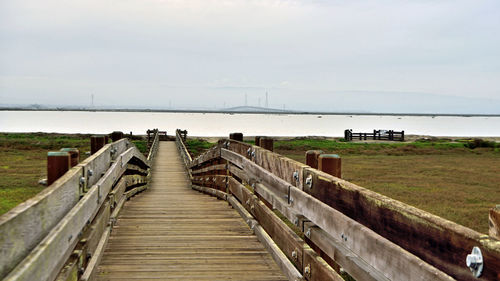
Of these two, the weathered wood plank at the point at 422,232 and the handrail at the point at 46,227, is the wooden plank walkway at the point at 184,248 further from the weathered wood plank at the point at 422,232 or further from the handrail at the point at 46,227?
the weathered wood plank at the point at 422,232

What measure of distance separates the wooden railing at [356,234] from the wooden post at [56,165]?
6.01 ft

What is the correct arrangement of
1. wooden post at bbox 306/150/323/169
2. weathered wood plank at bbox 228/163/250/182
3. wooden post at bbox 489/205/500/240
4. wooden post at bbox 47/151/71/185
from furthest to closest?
weathered wood plank at bbox 228/163/250/182 < wooden post at bbox 306/150/323/169 < wooden post at bbox 47/151/71/185 < wooden post at bbox 489/205/500/240

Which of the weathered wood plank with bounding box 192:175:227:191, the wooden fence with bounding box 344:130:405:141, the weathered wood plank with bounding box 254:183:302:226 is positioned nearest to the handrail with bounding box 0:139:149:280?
the weathered wood plank with bounding box 254:183:302:226

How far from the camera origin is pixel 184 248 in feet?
17.8

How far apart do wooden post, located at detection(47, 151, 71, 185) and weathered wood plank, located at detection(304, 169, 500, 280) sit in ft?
6.88

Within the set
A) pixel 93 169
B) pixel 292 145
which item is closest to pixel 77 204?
pixel 93 169

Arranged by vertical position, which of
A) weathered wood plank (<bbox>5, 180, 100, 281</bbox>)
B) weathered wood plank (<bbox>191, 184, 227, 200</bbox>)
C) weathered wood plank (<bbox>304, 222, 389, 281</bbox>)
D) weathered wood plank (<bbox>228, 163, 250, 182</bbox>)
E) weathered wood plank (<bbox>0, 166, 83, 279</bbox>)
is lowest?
weathered wood plank (<bbox>191, 184, 227, 200</bbox>)

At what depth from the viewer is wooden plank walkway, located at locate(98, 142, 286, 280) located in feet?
14.7

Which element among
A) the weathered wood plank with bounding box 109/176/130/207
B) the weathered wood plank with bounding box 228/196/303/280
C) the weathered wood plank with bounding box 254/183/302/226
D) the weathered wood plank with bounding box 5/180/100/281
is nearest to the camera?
the weathered wood plank with bounding box 5/180/100/281

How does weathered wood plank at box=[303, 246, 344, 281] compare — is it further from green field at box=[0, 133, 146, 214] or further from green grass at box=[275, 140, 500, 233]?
green field at box=[0, 133, 146, 214]

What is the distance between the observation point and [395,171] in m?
23.5

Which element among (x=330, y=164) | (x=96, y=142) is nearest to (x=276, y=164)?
(x=330, y=164)

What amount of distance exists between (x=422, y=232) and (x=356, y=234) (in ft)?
2.08

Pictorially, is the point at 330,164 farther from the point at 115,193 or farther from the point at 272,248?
the point at 115,193
